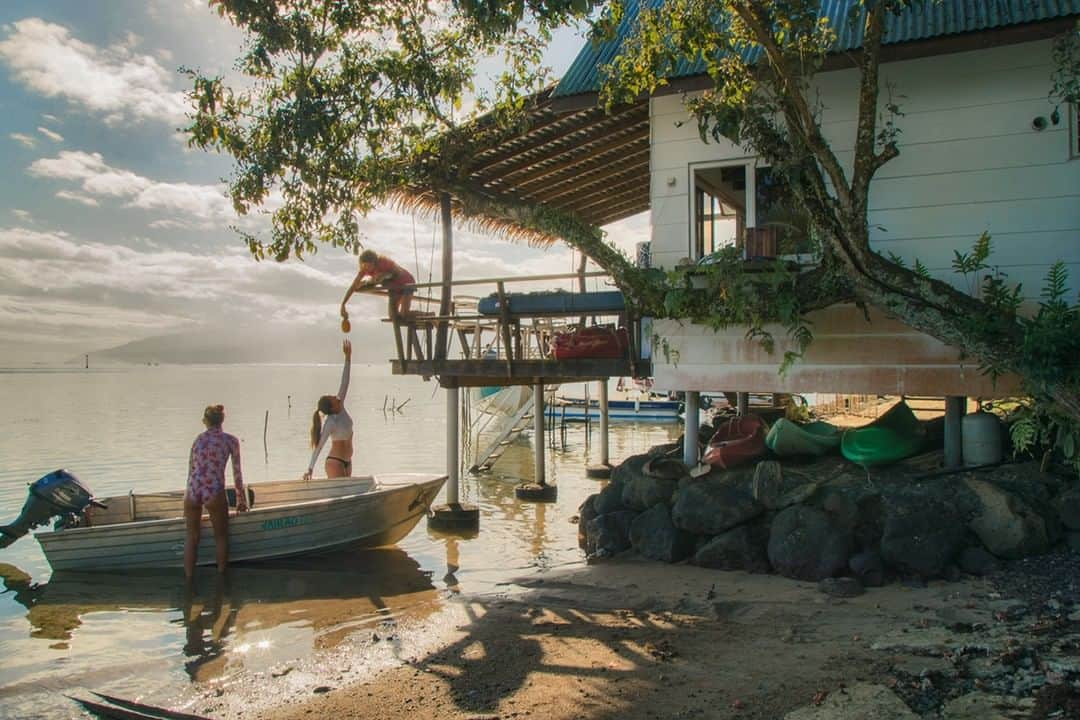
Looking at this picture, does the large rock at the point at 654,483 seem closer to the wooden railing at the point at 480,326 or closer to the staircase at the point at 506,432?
the wooden railing at the point at 480,326

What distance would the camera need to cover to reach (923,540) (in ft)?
27.0

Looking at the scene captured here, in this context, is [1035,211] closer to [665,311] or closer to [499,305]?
[665,311]

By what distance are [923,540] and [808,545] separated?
3.85 feet

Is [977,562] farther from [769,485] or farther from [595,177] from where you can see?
[595,177]

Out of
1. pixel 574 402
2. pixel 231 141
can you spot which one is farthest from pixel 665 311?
pixel 574 402

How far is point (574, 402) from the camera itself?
41.1 metres

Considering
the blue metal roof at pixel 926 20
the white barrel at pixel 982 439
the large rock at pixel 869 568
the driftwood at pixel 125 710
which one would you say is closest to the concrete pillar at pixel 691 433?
the large rock at pixel 869 568

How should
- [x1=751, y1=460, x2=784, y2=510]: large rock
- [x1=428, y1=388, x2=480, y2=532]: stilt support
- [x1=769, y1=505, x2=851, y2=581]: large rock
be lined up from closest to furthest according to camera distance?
1. [x1=769, y1=505, x2=851, y2=581]: large rock
2. [x1=751, y1=460, x2=784, y2=510]: large rock
3. [x1=428, y1=388, x2=480, y2=532]: stilt support

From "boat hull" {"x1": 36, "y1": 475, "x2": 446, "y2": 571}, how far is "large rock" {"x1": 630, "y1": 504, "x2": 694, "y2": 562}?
434cm

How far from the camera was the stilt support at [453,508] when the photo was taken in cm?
1471

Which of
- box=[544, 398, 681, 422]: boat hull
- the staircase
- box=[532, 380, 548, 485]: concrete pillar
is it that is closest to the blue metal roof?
box=[532, 380, 548, 485]: concrete pillar

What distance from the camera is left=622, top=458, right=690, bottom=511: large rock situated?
1066cm

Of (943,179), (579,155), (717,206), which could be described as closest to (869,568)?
(943,179)

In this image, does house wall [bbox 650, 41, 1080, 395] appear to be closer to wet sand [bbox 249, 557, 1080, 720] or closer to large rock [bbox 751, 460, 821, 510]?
large rock [bbox 751, 460, 821, 510]
